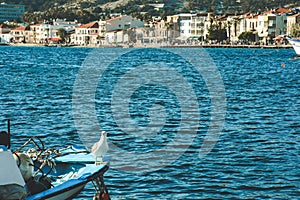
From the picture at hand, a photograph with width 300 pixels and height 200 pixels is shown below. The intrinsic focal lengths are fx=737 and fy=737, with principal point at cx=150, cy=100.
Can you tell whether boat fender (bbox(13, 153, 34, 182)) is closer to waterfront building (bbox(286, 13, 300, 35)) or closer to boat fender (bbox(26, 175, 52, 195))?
boat fender (bbox(26, 175, 52, 195))

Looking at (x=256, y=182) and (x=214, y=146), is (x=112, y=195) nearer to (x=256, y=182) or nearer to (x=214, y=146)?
(x=256, y=182)

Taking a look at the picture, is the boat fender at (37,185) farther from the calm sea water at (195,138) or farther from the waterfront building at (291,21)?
the waterfront building at (291,21)

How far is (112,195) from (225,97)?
24.4 m

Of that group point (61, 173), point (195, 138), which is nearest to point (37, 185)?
point (61, 173)

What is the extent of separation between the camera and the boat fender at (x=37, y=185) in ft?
38.9

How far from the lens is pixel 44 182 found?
12.2 metres

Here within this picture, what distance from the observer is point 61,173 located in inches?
526

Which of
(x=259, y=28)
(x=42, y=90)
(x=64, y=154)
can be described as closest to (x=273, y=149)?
(x=64, y=154)

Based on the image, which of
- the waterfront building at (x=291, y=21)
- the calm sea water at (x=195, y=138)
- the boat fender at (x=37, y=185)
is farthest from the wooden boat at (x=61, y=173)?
the waterfront building at (x=291, y=21)

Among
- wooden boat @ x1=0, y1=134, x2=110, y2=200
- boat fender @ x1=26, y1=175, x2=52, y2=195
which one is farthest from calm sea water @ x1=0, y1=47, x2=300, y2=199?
boat fender @ x1=26, y1=175, x2=52, y2=195

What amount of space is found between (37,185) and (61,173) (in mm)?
1439

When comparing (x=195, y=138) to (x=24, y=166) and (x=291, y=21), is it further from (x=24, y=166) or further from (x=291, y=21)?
(x=291, y=21)

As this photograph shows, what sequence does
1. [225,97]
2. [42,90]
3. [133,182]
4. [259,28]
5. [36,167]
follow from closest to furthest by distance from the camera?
[36,167]
[133,182]
[225,97]
[42,90]
[259,28]

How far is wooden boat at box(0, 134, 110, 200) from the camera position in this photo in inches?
465
